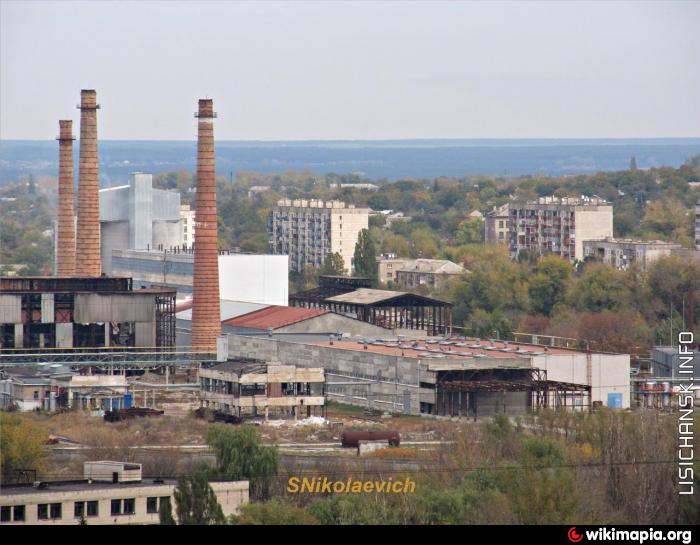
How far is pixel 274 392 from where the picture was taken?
123 feet

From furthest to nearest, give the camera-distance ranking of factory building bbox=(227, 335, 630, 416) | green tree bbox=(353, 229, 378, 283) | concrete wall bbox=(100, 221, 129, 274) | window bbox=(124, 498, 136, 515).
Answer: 1. green tree bbox=(353, 229, 378, 283)
2. concrete wall bbox=(100, 221, 129, 274)
3. factory building bbox=(227, 335, 630, 416)
4. window bbox=(124, 498, 136, 515)

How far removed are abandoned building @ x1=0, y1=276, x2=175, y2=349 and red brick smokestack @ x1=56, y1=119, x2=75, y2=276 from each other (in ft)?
17.3

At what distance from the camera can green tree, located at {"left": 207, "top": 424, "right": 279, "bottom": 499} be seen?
A: 995 inches

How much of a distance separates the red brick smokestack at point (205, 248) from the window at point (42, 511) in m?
22.5

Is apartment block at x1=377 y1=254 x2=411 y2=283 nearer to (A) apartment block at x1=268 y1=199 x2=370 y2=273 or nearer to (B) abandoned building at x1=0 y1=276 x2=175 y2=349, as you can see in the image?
(A) apartment block at x1=268 y1=199 x2=370 y2=273

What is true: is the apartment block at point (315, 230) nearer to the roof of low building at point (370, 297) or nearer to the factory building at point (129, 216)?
the factory building at point (129, 216)

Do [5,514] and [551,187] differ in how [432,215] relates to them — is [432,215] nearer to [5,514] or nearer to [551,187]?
[551,187]

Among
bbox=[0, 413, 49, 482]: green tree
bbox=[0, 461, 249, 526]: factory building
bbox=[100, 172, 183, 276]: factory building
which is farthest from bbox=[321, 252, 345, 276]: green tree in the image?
bbox=[0, 461, 249, 526]: factory building

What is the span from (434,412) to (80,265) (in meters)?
14.5

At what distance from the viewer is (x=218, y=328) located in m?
45.8

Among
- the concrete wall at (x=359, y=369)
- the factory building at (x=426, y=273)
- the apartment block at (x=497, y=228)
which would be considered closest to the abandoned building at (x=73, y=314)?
the concrete wall at (x=359, y=369)

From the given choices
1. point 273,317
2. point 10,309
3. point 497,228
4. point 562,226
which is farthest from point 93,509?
point 497,228

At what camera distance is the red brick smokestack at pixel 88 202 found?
48594mm

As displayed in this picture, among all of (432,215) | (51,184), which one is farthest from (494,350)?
(51,184)
